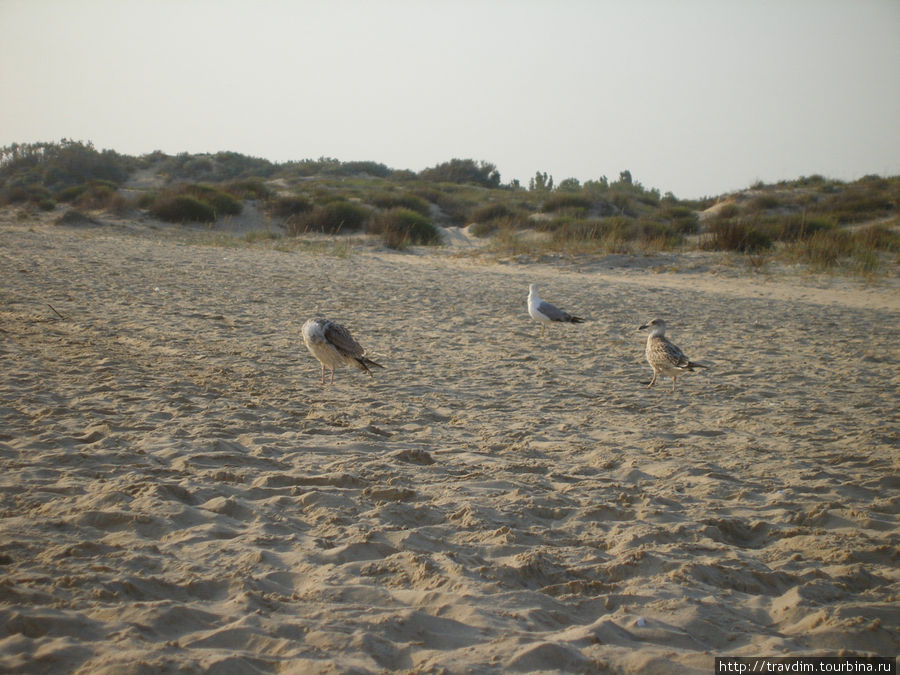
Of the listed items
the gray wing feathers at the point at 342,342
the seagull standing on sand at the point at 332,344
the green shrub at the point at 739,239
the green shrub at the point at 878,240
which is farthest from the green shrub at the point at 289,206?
the gray wing feathers at the point at 342,342

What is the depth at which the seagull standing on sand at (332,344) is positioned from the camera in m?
6.79

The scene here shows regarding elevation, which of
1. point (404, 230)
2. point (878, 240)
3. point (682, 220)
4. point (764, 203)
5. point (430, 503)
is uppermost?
point (764, 203)

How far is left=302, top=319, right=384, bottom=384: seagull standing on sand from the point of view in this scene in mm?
6785

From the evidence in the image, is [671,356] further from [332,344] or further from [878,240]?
[878,240]

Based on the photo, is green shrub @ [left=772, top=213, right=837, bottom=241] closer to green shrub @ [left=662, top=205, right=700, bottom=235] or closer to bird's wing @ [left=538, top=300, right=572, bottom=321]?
green shrub @ [left=662, top=205, right=700, bottom=235]

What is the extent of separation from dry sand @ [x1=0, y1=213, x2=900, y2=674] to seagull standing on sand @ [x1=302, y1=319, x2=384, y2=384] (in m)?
0.30

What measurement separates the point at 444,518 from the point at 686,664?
1515mm

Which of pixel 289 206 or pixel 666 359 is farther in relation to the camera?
pixel 289 206

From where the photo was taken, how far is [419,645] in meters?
2.66

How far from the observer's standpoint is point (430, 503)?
4008 millimetres

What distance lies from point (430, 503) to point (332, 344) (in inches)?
122

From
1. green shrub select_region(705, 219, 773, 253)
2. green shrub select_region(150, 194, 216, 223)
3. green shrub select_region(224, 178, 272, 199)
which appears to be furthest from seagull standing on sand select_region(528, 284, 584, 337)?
green shrub select_region(224, 178, 272, 199)

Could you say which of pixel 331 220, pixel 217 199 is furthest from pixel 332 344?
pixel 217 199

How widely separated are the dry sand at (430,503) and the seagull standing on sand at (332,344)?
0.98 feet
